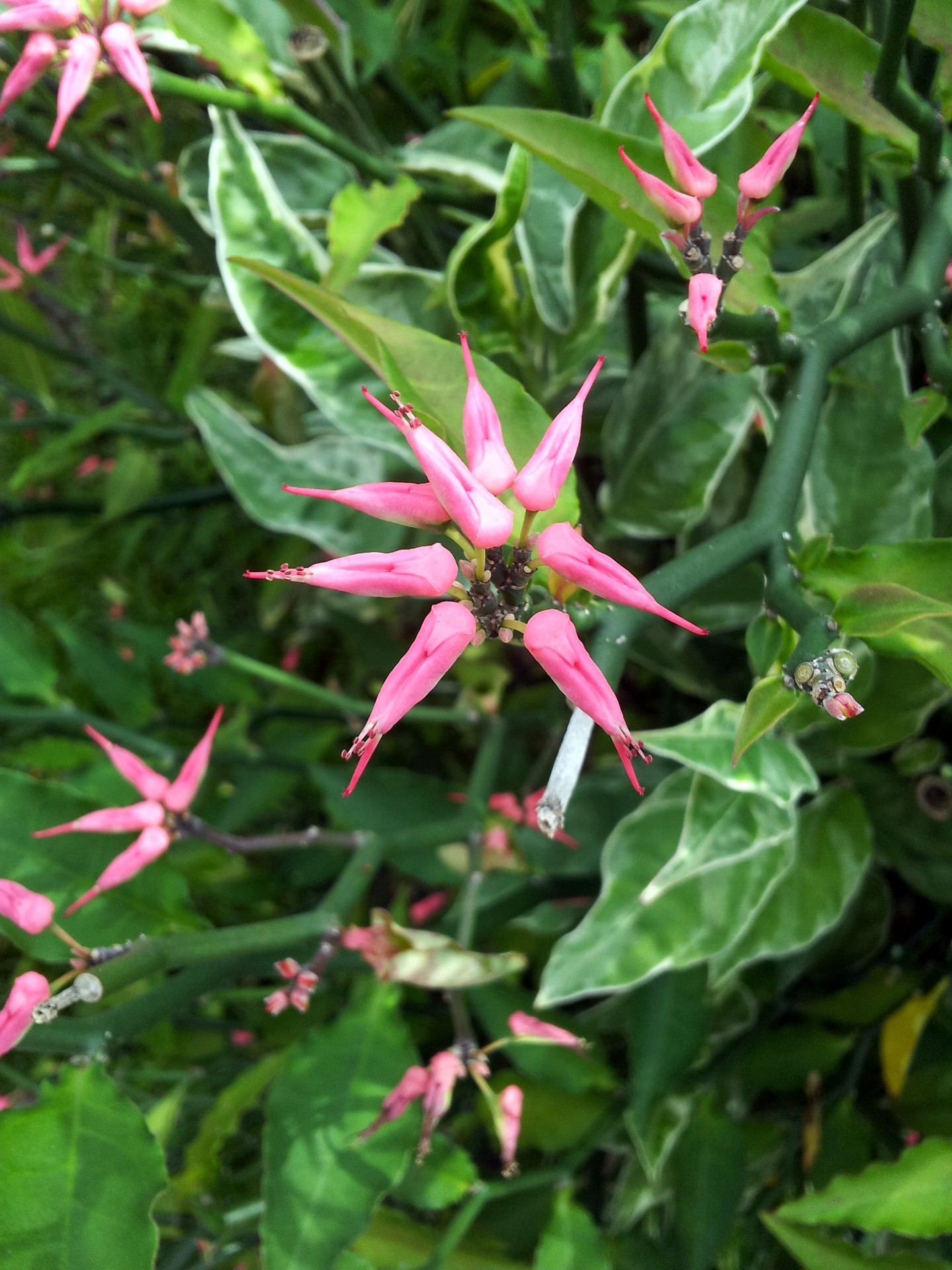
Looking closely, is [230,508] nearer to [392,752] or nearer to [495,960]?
[392,752]

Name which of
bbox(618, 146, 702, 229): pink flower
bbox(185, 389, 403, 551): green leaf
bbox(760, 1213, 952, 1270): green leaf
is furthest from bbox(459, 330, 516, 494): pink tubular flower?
bbox(760, 1213, 952, 1270): green leaf

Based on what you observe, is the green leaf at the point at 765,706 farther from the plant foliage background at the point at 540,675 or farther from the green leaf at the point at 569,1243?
the green leaf at the point at 569,1243

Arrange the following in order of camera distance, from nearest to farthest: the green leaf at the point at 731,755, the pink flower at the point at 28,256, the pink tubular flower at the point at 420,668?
1. the pink tubular flower at the point at 420,668
2. the green leaf at the point at 731,755
3. the pink flower at the point at 28,256

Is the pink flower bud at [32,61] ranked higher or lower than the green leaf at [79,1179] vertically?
higher

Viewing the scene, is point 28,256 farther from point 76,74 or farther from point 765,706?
point 765,706

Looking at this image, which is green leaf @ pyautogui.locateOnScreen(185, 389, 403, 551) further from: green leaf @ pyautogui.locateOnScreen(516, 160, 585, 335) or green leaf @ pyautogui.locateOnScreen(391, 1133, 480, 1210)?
green leaf @ pyautogui.locateOnScreen(391, 1133, 480, 1210)

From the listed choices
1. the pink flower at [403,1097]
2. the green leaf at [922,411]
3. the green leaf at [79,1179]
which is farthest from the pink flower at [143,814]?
the green leaf at [922,411]
